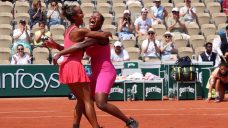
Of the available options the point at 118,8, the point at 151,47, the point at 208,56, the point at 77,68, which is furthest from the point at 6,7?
the point at 77,68

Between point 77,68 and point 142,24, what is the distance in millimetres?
11731

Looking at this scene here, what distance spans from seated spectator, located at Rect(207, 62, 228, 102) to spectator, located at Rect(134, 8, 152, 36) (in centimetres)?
407

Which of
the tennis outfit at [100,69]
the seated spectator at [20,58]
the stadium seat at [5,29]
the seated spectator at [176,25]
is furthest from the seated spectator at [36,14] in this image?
the tennis outfit at [100,69]

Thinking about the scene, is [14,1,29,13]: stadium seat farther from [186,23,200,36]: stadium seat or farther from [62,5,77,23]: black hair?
[62,5,77,23]: black hair

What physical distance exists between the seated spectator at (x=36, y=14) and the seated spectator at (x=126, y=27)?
7.96ft

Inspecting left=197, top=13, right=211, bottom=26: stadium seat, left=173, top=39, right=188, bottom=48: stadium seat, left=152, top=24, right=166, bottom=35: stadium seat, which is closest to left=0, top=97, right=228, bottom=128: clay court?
left=173, top=39, right=188, bottom=48: stadium seat

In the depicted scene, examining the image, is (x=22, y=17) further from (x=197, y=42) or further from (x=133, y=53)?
(x=197, y=42)

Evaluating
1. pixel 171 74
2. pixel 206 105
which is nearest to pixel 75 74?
pixel 206 105

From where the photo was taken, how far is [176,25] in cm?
2141

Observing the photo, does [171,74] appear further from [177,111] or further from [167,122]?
[167,122]

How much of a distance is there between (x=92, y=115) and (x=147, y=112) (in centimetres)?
495

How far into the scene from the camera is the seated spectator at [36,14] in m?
21.1

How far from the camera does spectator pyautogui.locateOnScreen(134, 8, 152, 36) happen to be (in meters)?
21.1

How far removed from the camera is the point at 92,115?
376 inches
